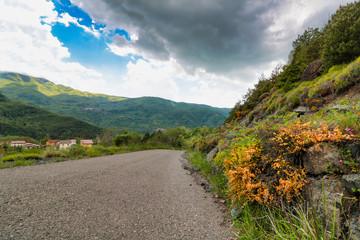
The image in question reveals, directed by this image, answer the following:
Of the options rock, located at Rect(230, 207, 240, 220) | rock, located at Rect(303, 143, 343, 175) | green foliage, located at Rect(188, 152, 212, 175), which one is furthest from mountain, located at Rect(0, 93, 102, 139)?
rock, located at Rect(303, 143, 343, 175)

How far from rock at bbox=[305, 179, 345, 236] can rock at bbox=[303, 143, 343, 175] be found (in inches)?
6.8

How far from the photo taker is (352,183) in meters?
1.74

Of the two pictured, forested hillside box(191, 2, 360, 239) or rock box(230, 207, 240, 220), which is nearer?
forested hillside box(191, 2, 360, 239)

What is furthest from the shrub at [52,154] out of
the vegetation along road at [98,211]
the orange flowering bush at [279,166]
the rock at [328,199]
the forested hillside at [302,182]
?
the rock at [328,199]

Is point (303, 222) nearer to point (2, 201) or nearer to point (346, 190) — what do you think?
point (346, 190)

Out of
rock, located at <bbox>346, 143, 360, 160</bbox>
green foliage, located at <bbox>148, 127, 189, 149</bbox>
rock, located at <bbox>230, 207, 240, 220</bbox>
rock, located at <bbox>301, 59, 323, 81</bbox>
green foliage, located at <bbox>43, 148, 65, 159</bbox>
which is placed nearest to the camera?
rock, located at <bbox>346, 143, 360, 160</bbox>

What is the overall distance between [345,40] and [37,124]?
20544cm

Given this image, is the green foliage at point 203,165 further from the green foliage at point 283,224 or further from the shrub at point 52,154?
the shrub at point 52,154

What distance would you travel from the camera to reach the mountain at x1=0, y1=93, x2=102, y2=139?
122 metres

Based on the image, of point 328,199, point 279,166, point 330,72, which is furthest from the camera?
point 330,72

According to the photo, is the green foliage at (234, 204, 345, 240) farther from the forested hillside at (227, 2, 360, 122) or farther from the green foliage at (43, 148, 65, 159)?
the green foliage at (43, 148, 65, 159)

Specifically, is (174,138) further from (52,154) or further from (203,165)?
(203,165)

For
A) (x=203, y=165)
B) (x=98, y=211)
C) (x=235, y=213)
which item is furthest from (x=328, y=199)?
(x=203, y=165)

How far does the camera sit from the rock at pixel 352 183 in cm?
168
